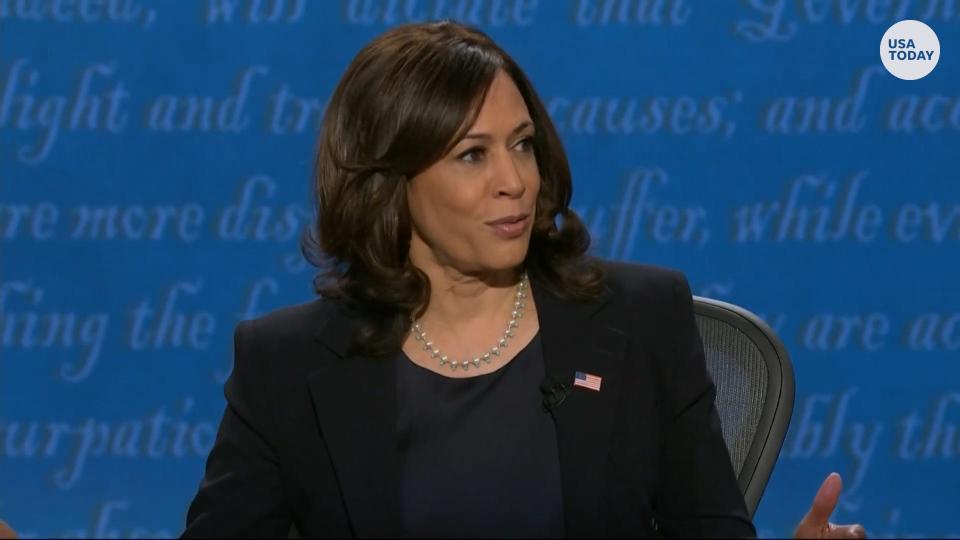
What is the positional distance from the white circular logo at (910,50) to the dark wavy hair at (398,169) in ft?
6.50

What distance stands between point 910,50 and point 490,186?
7.46ft

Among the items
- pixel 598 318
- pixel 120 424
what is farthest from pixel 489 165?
pixel 120 424

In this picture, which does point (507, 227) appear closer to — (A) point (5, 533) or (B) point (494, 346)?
(B) point (494, 346)

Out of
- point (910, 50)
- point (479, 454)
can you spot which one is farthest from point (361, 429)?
point (910, 50)

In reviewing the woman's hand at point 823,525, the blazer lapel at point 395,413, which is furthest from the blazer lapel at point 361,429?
the woman's hand at point 823,525

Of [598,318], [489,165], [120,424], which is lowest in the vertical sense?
[120,424]

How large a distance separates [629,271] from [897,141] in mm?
1987

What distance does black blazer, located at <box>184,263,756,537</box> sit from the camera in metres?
2.04

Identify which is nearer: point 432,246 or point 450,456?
point 450,456

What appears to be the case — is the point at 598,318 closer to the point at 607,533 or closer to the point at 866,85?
the point at 607,533

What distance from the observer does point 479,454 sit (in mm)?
2086

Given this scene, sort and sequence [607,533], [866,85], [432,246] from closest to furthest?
[607,533]
[432,246]
[866,85]

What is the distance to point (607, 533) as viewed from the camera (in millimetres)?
2041

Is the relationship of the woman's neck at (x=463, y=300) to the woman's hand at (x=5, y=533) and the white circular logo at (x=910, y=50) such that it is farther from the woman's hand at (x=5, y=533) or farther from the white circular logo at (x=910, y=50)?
the white circular logo at (x=910, y=50)
